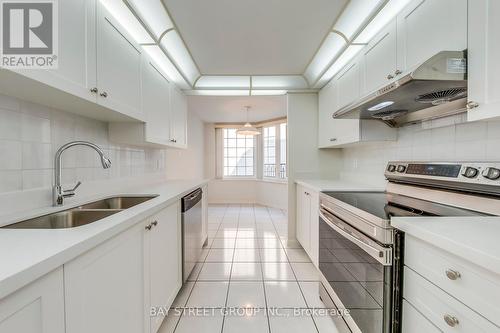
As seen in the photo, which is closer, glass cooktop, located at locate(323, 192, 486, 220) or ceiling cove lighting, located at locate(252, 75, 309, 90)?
glass cooktop, located at locate(323, 192, 486, 220)

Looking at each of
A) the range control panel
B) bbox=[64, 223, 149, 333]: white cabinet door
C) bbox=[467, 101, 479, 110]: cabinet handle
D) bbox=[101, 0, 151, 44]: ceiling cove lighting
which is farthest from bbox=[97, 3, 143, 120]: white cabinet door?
the range control panel

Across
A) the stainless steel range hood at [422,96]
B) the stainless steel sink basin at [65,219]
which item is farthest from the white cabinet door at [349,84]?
the stainless steel sink basin at [65,219]

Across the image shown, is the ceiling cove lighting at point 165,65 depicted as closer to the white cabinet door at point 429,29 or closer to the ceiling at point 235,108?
the ceiling at point 235,108

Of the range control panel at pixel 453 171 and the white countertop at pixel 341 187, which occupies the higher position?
the range control panel at pixel 453 171

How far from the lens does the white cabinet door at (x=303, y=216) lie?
7.73ft

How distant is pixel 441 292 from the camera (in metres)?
0.73

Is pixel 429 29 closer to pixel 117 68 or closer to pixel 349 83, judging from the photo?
pixel 349 83

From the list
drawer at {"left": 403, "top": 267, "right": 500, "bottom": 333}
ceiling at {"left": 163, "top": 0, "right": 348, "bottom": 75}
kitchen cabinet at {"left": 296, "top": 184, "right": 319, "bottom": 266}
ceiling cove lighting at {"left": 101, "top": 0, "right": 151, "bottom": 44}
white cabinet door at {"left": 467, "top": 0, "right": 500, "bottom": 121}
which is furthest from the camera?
kitchen cabinet at {"left": 296, "top": 184, "right": 319, "bottom": 266}

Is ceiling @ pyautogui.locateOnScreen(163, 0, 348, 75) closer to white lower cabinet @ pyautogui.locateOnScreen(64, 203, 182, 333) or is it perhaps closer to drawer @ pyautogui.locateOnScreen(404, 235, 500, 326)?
white lower cabinet @ pyautogui.locateOnScreen(64, 203, 182, 333)

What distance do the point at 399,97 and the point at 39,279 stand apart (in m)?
1.84

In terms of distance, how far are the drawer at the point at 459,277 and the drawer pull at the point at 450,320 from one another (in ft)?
0.25

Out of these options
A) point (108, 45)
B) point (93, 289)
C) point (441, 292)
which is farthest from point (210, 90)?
point (441, 292)

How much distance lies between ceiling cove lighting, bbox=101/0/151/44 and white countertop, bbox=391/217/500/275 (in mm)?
2060

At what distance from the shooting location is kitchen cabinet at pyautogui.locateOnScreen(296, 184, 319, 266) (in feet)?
6.85
